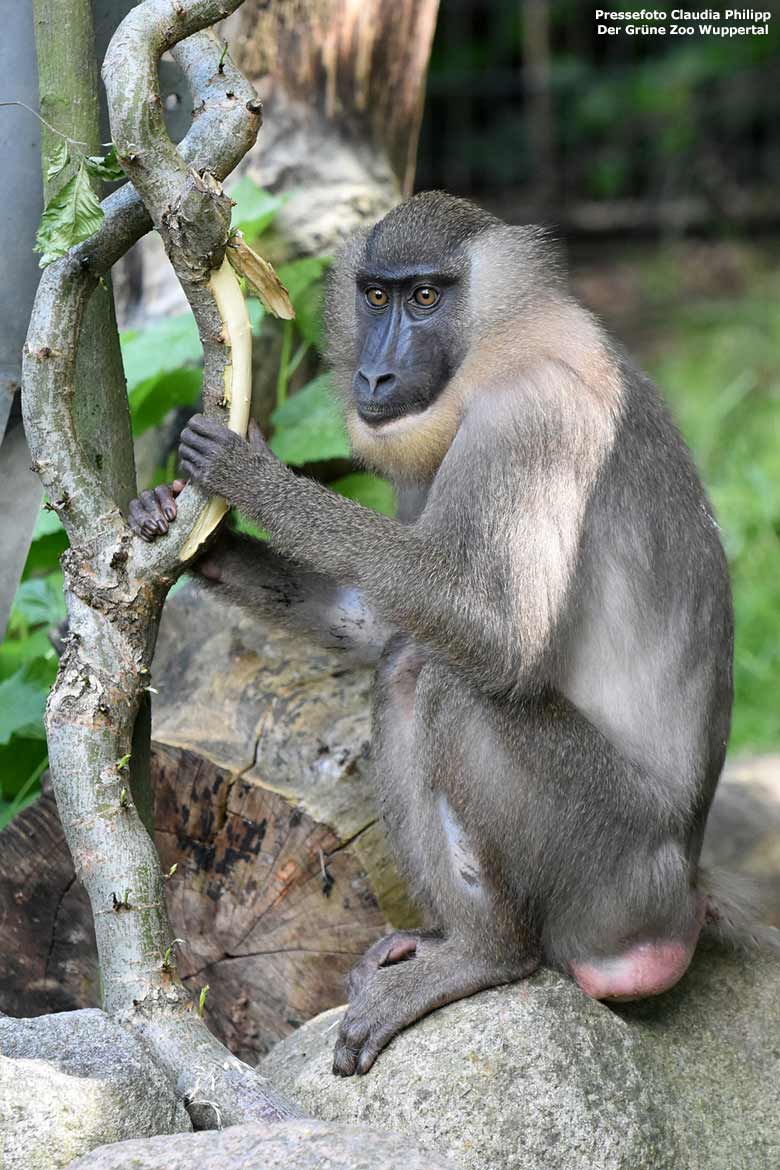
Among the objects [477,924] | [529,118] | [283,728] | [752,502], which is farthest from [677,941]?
[529,118]

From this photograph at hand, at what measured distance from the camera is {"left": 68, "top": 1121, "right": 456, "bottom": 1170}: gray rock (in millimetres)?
2699

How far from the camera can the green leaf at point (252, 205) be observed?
5.56 m

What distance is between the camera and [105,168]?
11.6 feet

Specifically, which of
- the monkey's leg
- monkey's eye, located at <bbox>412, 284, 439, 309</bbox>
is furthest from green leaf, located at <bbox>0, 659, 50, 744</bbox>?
monkey's eye, located at <bbox>412, 284, 439, 309</bbox>

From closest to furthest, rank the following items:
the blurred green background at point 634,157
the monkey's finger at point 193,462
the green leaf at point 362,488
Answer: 1. the monkey's finger at point 193,462
2. the green leaf at point 362,488
3. the blurred green background at point 634,157

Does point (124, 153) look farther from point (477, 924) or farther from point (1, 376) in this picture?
point (477, 924)

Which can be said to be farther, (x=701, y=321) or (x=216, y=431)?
(x=701, y=321)

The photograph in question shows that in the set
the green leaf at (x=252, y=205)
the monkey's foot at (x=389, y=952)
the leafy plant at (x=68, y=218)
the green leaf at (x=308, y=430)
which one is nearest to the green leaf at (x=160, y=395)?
the green leaf at (x=308, y=430)

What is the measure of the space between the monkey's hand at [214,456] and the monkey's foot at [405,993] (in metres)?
1.35

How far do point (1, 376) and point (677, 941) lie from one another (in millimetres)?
2387

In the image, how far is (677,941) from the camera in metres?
3.96

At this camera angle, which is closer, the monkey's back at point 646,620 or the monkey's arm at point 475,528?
the monkey's arm at point 475,528

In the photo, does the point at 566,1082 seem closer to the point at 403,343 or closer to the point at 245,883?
the point at 245,883

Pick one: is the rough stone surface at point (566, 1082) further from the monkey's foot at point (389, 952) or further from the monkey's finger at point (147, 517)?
the monkey's finger at point (147, 517)
